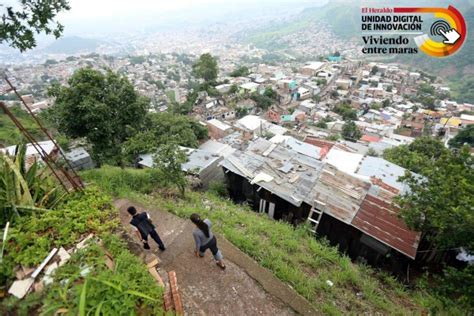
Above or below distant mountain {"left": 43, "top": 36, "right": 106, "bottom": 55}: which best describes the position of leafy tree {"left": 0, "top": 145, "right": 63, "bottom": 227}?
above

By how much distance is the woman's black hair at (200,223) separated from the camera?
4090 mm

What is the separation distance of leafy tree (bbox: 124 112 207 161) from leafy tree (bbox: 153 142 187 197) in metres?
0.36

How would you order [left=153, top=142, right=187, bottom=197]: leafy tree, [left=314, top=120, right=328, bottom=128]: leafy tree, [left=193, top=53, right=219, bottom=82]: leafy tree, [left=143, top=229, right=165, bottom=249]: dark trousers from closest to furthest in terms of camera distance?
[left=143, top=229, right=165, bottom=249]: dark trousers → [left=153, top=142, right=187, bottom=197]: leafy tree → [left=314, top=120, right=328, bottom=128]: leafy tree → [left=193, top=53, right=219, bottom=82]: leafy tree

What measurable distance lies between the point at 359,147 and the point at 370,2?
8500 inches

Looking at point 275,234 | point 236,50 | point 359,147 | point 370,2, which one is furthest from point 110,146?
point 370,2

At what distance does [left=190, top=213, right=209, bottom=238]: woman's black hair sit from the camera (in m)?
4.09

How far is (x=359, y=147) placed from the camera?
21766 mm

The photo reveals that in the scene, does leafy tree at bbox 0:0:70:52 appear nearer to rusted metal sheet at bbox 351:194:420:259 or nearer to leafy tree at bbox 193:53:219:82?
rusted metal sheet at bbox 351:194:420:259

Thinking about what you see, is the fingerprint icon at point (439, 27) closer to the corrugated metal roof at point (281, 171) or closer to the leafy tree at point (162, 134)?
the corrugated metal roof at point (281, 171)

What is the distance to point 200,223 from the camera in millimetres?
4109

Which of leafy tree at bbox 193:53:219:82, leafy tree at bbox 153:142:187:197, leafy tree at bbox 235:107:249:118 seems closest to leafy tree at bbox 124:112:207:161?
leafy tree at bbox 153:142:187:197

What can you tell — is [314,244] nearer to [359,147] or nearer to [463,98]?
[359,147]

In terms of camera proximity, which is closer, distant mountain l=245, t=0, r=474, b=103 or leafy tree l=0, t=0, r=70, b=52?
leafy tree l=0, t=0, r=70, b=52

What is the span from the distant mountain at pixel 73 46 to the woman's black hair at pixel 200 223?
621 ft
